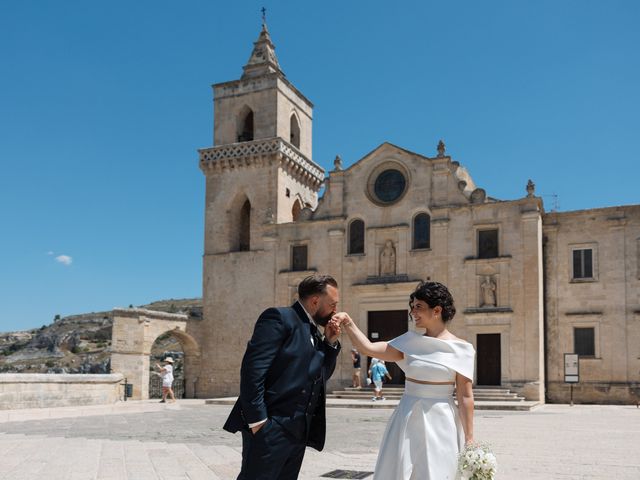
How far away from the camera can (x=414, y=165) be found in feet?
105

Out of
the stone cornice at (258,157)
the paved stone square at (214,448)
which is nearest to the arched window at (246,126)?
the stone cornice at (258,157)

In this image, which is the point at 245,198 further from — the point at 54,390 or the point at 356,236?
the point at 54,390

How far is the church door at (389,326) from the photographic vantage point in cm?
3156

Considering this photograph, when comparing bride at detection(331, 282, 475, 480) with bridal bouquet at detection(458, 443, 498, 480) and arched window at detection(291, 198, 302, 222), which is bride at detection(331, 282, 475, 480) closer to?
bridal bouquet at detection(458, 443, 498, 480)

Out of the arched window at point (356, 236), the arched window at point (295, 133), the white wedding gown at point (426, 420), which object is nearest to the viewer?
the white wedding gown at point (426, 420)

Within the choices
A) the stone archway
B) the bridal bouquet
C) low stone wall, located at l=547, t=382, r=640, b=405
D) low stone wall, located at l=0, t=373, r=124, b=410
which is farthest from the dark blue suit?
the stone archway

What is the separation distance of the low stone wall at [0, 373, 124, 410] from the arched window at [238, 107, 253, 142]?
687 inches

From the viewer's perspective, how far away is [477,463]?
5.04m

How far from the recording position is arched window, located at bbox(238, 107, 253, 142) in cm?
3812

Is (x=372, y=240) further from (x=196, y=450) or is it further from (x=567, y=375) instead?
(x=196, y=450)

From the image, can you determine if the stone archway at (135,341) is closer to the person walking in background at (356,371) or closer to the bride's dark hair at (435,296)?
the person walking in background at (356,371)

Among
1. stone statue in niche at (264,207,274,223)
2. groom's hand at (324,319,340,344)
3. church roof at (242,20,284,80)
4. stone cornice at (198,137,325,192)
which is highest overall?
church roof at (242,20,284,80)

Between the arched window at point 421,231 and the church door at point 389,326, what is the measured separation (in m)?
3.00

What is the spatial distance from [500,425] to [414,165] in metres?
17.1
